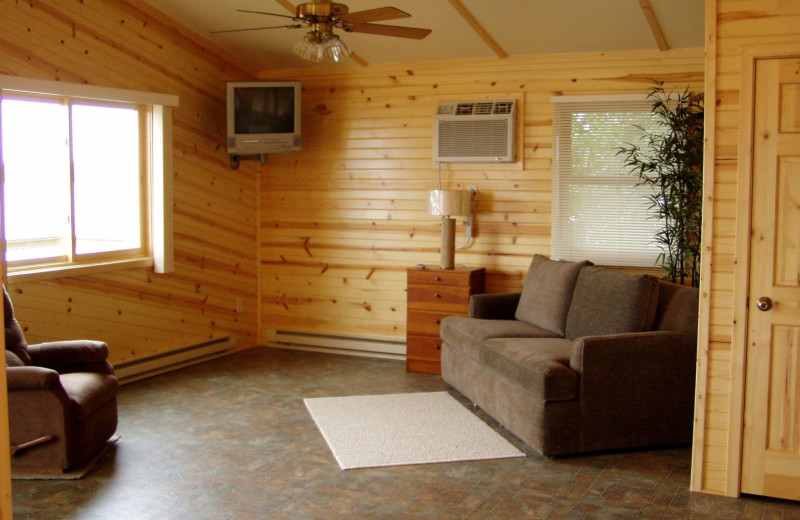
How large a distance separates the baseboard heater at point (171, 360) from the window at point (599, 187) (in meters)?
2.93

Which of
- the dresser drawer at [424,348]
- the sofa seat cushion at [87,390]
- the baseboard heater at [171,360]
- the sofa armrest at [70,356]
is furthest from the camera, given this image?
the dresser drawer at [424,348]

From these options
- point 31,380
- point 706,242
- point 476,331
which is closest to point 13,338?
point 31,380

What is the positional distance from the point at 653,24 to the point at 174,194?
3.72 m

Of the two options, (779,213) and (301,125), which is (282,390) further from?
(779,213)

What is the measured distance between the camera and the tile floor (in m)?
3.25

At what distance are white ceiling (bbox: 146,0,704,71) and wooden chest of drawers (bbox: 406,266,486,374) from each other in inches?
69.2

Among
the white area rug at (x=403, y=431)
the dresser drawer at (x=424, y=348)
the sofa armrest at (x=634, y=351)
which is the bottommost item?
the white area rug at (x=403, y=431)

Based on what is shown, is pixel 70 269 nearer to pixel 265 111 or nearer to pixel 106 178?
pixel 106 178

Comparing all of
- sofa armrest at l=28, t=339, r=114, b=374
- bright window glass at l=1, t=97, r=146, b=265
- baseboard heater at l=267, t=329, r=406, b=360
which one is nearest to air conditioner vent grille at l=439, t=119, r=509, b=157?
baseboard heater at l=267, t=329, r=406, b=360

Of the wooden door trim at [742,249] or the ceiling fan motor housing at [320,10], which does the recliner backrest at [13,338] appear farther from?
the wooden door trim at [742,249]

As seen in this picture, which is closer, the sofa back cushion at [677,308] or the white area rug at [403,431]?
the white area rug at [403,431]

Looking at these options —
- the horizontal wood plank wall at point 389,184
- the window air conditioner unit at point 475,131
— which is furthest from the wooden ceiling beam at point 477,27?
the window air conditioner unit at point 475,131

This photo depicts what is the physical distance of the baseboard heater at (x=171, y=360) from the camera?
5.39 metres

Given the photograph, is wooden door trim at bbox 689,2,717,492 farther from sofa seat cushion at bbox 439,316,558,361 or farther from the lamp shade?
the lamp shade
